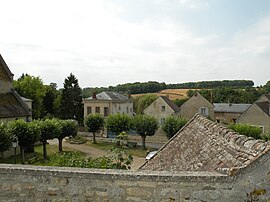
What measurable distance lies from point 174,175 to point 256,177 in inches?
41.6

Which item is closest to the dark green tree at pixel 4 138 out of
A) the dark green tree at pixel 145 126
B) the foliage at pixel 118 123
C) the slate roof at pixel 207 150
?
the slate roof at pixel 207 150

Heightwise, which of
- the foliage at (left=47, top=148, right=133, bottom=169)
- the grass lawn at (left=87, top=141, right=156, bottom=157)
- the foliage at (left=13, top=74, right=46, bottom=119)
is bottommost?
the grass lawn at (left=87, top=141, right=156, bottom=157)

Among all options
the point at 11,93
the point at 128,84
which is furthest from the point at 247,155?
the point at 128,84

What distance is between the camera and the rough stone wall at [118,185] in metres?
3.70

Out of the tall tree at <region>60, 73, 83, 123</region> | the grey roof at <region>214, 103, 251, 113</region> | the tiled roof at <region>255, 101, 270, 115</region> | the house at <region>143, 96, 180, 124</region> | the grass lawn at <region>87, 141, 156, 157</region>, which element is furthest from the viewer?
the tall tree at <region>60, 73, 83, 123</region>

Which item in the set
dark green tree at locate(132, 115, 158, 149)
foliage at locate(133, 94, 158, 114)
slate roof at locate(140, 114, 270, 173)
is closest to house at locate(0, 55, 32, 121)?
dark green tree at locate(132, 115, 158, 149)

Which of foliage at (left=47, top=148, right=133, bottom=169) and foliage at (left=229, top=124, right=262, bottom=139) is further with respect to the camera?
foliage at (left=229, top=124, right=262, bottom=139)

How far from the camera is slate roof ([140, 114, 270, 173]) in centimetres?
416

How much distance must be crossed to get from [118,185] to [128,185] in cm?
14

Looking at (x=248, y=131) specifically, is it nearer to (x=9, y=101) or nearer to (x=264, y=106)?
(x=264, y=106)

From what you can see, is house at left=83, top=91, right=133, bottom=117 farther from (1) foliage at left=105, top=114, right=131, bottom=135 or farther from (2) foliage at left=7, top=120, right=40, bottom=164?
(2) foliage at left=7, top=120, right=40, bottom=164

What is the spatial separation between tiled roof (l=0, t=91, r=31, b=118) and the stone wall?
2340cm

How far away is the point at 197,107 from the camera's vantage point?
1764 inches

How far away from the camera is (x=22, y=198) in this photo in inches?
170
